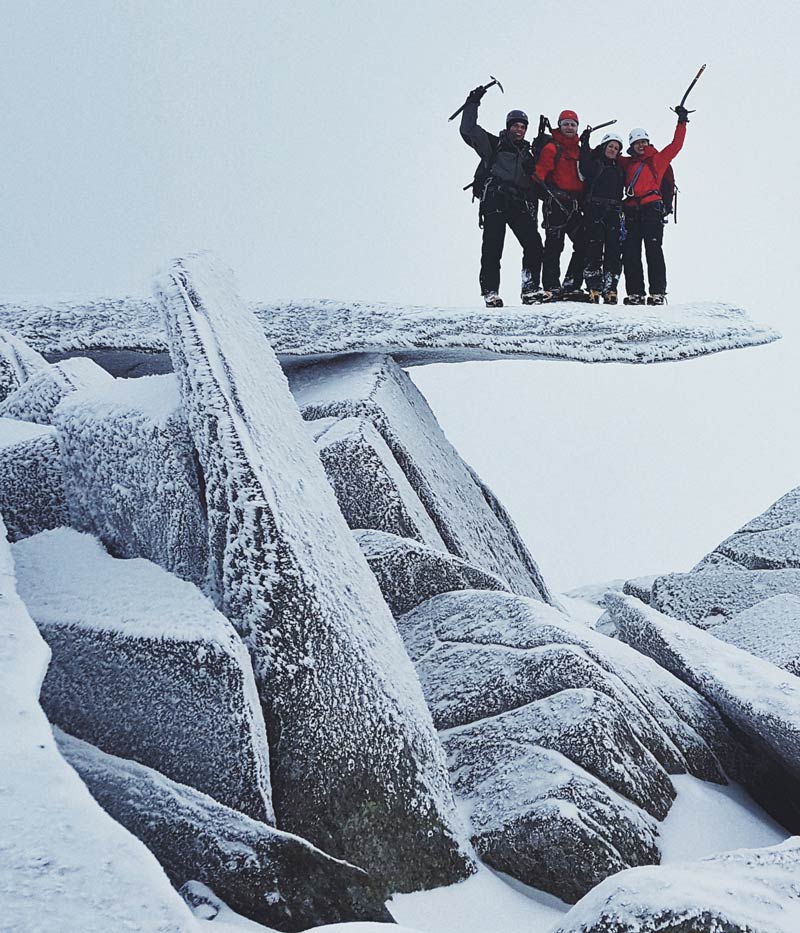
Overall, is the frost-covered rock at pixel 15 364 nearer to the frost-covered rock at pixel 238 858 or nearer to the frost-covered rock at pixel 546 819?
the frost-covered rock at pixel 238 858

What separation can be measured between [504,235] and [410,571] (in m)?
5.08

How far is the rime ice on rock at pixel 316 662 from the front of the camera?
3750mm

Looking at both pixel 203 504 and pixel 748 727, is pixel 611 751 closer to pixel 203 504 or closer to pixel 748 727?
pixel 748 727

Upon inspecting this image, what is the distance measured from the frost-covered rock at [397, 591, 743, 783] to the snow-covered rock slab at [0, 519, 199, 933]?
2.53 metres

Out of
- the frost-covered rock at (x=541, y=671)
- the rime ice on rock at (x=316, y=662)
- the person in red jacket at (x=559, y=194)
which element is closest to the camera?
the rime ice on rock at (x=316, y=662)

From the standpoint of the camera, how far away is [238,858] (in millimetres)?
3250

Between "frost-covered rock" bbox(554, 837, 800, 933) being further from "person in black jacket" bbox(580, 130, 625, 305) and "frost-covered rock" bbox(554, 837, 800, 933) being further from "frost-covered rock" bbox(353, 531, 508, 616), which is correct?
"person in black jacket" bbox(580, 130, 625, 305)

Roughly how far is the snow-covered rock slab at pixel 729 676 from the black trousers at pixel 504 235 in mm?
4068

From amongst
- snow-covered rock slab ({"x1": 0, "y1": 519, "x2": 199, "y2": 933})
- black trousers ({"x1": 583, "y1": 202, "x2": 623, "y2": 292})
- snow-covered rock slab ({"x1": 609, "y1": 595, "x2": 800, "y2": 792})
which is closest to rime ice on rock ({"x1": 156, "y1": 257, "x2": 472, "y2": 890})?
snow-covered rock slab ({"x1": 0, "y1": 519, "x2": 199, "y2": 933})

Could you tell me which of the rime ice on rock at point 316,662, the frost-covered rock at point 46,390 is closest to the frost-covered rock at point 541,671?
the rime ice on rock at point 316,662

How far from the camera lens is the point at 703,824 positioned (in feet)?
14.6

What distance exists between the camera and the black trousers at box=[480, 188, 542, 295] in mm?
9594

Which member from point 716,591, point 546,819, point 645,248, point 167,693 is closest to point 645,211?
point 645,248

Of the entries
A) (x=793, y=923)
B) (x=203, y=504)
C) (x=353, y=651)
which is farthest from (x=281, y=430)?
(x=793, y=923)
